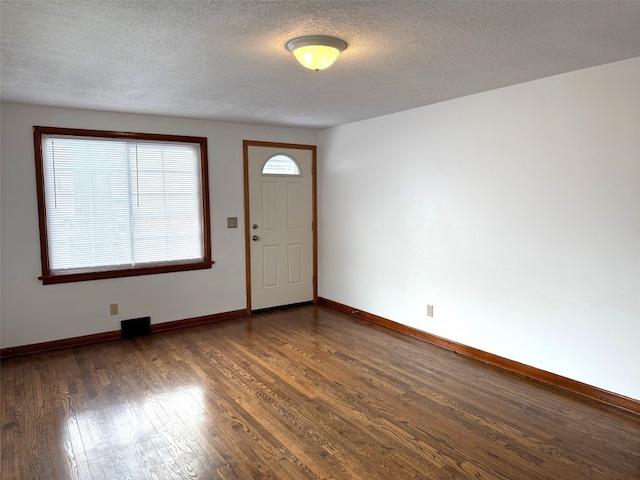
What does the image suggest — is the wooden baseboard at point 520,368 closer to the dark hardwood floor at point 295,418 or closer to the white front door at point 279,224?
the dark hardwood floor at point 295,418

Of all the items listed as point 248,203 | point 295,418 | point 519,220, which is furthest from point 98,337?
point 519,220

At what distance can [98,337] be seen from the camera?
422 centimetres

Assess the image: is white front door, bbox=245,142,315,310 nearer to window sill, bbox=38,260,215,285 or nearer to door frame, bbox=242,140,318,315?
door frame, bbox=242,140,318,315

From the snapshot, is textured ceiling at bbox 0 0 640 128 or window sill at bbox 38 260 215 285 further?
window sill at bbox 38 260 215 285

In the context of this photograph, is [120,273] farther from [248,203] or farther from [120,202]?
[248,203]

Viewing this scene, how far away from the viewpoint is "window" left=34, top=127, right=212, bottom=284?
155 inches

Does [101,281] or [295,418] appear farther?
[101,281]

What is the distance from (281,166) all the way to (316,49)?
3024 mm

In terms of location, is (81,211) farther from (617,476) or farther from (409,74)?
(617,476)

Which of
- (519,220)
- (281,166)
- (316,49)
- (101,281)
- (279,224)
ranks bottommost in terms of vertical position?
(101,281)

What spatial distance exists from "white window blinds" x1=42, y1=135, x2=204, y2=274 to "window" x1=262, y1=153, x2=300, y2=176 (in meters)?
0.85

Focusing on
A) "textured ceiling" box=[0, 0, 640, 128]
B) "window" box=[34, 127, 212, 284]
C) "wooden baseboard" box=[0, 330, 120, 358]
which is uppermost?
"textured ceiling" box=[0, 0, 640, 128]

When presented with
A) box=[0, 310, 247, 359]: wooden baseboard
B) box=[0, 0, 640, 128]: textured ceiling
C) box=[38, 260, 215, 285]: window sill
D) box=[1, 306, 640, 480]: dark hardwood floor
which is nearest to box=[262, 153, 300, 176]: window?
box=[38, 260, 215, 285]: window sill

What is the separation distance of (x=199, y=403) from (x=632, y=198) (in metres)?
3.14
